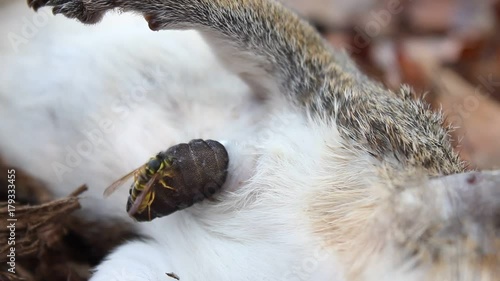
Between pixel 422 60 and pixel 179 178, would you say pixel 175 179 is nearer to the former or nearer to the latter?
pixel 179 178

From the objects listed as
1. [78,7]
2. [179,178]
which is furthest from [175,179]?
[78,7]

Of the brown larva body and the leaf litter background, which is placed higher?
the leaf litter background

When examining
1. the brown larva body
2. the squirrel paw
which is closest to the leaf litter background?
the brown larva body

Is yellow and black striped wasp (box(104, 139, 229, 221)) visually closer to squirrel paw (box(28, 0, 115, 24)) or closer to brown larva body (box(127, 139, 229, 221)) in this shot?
brown larva body (box(127, 139, 229, 221))

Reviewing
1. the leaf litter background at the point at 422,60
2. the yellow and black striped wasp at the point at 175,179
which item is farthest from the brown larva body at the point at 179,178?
the leaf litter background at the point at 422,60

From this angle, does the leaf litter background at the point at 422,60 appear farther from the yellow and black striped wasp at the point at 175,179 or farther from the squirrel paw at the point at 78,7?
the squirrel paw at the point at 78,7
